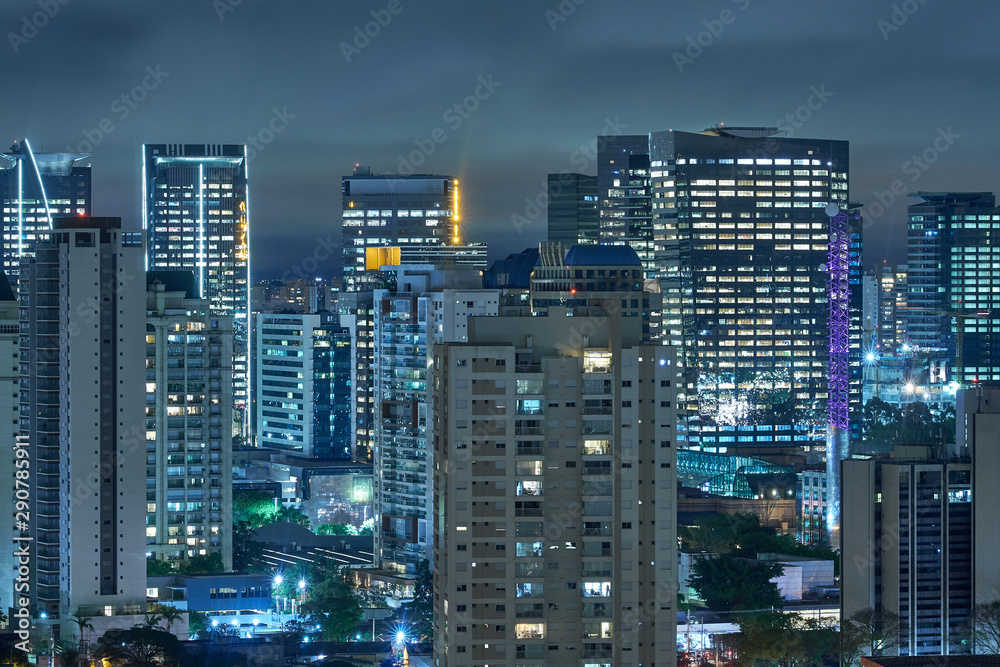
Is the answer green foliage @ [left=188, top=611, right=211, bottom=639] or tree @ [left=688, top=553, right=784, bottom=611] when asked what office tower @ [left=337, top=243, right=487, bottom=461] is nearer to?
green foliage @ [left=188, top=611, right=211, bottom=639]

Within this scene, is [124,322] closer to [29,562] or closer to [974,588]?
[29,562]

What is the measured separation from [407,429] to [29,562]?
19.3 meters

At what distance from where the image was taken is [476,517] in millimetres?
45812

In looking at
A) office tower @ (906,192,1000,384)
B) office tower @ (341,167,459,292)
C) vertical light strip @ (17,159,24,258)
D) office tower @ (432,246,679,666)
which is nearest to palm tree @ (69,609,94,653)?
office tower @ (432,246,679,666)

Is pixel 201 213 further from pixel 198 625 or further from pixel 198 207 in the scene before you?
pixel 198 625

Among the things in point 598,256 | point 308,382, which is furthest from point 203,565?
point 308,382

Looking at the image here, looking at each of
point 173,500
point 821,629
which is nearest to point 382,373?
point 173,500

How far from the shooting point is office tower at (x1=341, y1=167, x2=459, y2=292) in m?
130

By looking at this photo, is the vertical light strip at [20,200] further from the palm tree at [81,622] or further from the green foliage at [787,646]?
the green foliage at [787,646]

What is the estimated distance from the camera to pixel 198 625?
6538 centimetres

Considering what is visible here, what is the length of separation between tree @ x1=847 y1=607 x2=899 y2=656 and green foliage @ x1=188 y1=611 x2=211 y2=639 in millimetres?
21617

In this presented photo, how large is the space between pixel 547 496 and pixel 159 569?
29497 mm

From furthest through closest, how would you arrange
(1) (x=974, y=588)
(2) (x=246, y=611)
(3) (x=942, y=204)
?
(3) (x=942, y=204)
(2) (x=246, y=611)
(1) (x=974, y=588)

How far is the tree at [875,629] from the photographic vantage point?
178 ft
